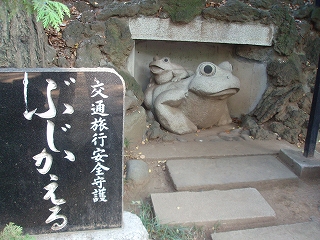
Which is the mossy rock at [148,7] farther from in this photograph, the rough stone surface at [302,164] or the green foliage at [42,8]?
the green foliage at [42,8]

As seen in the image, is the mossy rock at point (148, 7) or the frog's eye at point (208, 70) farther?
the frog's eye at point (208, 70)

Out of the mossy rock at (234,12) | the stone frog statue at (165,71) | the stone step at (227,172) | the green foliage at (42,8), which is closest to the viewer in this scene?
the green foliage at (42,8)

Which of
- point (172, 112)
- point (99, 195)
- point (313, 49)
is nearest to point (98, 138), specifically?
point (99, 195)

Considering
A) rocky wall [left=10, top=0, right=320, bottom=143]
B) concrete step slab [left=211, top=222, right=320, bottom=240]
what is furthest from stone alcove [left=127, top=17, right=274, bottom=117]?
concrete step slab [left=211, top=222, right=320, bottom=240]

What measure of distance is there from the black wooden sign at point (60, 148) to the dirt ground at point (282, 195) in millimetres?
818

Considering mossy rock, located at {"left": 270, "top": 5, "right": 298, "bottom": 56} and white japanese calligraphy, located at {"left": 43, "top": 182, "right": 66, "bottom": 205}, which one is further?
mossy rock, located at {"left": 270, "top": 5, "right": 298, "bottom": 56}

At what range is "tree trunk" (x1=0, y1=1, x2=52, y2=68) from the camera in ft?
8.35

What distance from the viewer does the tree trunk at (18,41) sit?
100 inches

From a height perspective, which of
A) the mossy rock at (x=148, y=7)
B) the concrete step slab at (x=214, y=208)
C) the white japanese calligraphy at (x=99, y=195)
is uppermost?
the mossy rock at (x=148, y=7)

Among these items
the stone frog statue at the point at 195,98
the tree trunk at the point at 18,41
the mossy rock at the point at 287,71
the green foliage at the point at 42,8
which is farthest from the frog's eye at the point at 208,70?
the green foliage at the point at 42,8

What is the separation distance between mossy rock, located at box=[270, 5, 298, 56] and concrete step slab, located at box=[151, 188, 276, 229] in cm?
230

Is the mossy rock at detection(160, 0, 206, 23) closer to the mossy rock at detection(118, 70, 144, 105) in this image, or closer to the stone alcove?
the stone alcove

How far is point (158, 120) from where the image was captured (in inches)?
176

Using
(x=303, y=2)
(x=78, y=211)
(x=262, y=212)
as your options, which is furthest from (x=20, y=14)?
(x=303, y=2)
